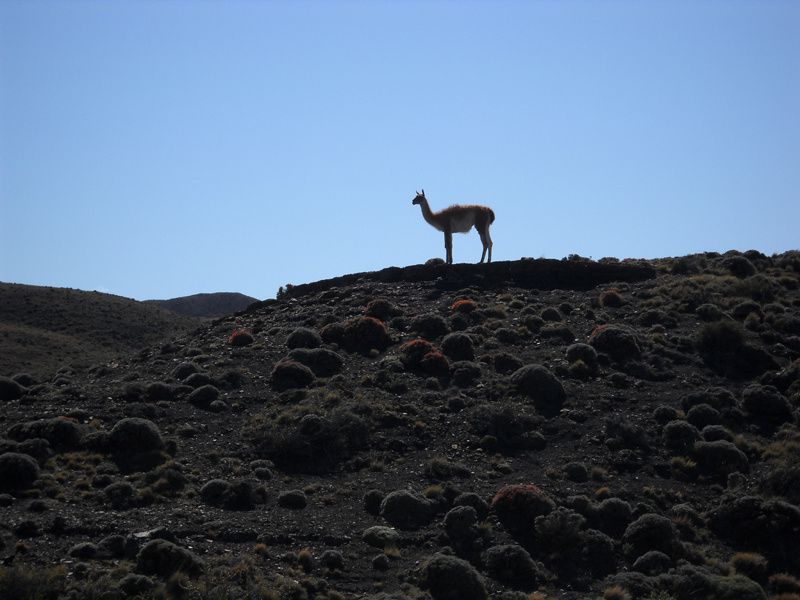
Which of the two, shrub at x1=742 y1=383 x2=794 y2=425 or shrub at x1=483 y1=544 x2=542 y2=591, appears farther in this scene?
shrub at x1=742 y1=383 x2=794 y2=425

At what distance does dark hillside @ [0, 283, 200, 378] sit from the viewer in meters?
52.0

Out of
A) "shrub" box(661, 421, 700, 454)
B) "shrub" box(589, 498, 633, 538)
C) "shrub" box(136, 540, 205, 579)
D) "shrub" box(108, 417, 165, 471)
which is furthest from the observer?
"shrub" box(661, 421, 700, 454)

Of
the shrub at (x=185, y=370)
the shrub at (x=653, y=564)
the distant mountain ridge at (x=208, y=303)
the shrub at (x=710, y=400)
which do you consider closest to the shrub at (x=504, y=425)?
the shrub at (x=710, y=400)

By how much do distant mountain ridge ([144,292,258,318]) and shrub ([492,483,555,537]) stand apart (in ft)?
226

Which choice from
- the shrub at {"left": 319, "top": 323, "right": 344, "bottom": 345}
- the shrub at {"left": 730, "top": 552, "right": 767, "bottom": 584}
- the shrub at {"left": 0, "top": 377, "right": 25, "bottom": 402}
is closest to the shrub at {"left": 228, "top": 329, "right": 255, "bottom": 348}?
the shrub at {"left": 319, "top": 323, "right": 344, "bottom": 345}

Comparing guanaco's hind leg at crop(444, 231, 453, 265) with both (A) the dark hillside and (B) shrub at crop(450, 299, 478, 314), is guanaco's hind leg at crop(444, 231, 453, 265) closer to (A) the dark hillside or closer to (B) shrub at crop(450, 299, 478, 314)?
(B) shrub at crop(450, 299, 478, 314)

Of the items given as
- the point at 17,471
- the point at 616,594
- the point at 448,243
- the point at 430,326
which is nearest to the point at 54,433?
the point at 17,471

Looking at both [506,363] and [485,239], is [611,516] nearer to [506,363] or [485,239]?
[506,363]

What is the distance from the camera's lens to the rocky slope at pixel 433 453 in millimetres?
21109

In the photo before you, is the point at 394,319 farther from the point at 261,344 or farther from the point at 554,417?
the point at 554,417

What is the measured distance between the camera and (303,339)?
119 feet

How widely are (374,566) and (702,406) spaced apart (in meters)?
13.2

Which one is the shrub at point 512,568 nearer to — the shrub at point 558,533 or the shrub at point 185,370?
the shrub at point 558,533

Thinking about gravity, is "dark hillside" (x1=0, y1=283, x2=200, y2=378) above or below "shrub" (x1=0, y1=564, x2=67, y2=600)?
above
